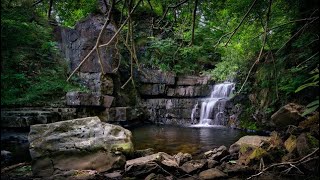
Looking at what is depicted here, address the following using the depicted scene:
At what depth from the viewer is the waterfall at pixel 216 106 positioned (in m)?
13.1

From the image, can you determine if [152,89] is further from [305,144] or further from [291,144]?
[305,144]

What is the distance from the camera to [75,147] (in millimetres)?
5305

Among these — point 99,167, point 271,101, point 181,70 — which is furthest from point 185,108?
point 99,167

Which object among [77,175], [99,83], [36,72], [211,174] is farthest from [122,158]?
[36,72]

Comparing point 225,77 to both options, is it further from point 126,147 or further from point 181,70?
point 126,147

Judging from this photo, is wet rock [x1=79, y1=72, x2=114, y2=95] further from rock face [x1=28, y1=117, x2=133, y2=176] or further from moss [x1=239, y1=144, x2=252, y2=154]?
moss [x1=239, y1=144, x2=252, y2=154]

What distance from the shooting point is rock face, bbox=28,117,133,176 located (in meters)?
5.10

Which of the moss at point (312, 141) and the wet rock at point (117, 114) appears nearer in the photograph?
the moss at point (312, 141)

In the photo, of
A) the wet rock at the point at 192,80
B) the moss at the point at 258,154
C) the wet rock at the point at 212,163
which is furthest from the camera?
the wet rock at the point at 192,80

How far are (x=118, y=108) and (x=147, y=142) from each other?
4179 mm

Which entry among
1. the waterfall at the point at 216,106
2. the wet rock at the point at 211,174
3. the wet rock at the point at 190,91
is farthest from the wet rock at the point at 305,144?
the wet rock at the point at 190,91

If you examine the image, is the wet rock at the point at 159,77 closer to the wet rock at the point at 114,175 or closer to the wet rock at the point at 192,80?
the wet rock at the point at 192,80

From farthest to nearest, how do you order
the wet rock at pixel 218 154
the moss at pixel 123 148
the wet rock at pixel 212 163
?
the wet rock at pixel 218 154, the moss at pixel 123 148, the wet rock at pixel 212 163

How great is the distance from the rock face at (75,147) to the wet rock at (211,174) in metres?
1.62
